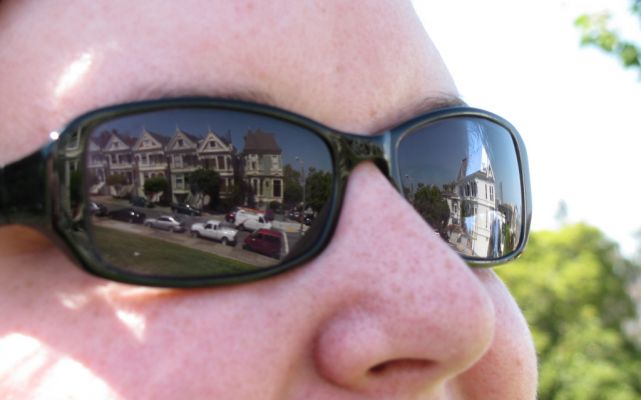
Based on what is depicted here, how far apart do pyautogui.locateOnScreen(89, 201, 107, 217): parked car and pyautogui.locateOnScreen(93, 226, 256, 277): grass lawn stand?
0.03m

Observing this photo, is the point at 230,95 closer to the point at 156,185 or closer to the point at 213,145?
the point at 213,145

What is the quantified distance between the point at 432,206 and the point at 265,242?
46 cm

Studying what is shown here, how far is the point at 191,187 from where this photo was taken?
48.6 inches

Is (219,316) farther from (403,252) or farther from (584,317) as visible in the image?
(584,317)

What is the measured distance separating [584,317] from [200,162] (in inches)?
686

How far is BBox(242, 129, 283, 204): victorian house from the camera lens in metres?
1.28

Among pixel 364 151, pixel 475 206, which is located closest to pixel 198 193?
pixel 364 151

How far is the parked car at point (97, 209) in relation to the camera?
1166 millimetres

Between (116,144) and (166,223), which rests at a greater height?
(116,144)

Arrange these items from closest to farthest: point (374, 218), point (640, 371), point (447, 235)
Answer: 1. point (374, 218)
2. point (447, 235)
3. point (640, 371)

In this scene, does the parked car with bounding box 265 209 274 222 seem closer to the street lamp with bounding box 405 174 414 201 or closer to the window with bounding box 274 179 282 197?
the window with bounding box 274 179 282 197

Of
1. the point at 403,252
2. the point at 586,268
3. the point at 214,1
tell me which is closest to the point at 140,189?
the point at 214,1

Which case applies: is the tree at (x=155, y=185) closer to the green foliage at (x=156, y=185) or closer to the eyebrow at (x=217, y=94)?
the green foliage at (x=156, y=185)

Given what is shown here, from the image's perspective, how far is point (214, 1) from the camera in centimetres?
131
